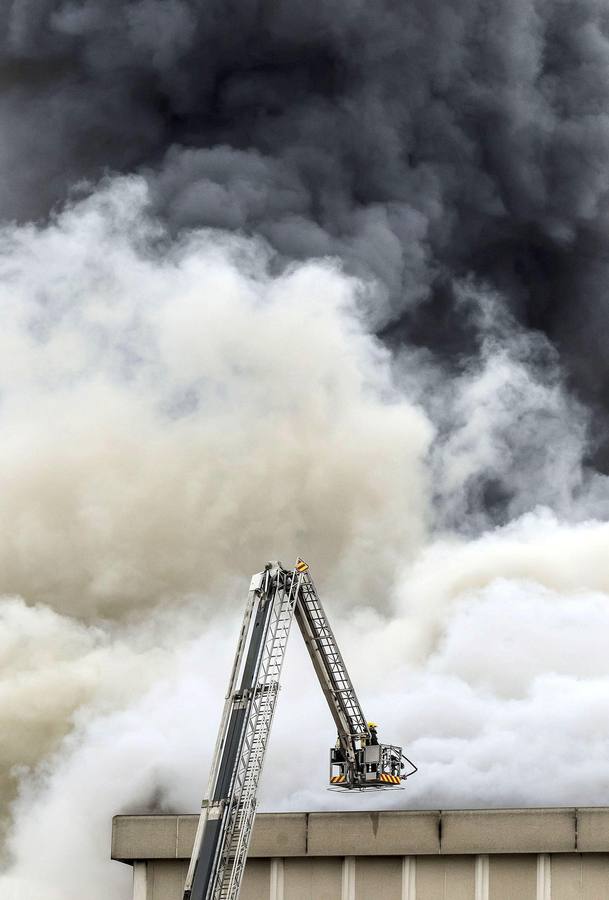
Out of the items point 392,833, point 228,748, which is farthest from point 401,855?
point 228,748

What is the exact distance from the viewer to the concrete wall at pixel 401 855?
3938 centimetres

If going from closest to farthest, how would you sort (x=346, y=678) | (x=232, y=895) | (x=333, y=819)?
(x=232, y=895), (x=333, y=819), (x=346, y=678)

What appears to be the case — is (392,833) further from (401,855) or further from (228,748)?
(228,748)

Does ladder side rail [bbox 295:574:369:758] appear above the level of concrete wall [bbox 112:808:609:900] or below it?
above

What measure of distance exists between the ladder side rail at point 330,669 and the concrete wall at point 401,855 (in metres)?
4.45

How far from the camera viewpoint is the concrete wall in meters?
39.4

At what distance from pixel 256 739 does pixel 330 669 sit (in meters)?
4.63

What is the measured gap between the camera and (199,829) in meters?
39.4

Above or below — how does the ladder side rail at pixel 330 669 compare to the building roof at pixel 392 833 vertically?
above

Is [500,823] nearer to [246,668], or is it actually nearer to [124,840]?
[246,668]

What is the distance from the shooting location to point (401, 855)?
40.6m

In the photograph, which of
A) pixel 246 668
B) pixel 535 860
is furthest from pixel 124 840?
pixel 535 860

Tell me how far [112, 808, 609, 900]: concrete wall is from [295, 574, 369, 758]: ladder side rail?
175 inches

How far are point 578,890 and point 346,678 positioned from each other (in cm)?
1002
